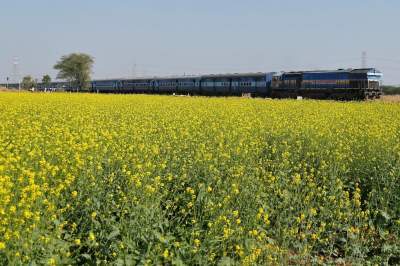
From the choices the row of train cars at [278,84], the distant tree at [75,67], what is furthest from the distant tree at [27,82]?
the row of train cars at [278,84]

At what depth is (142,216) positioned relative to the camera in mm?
4945

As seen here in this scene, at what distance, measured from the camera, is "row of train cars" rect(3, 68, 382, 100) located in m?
41.3

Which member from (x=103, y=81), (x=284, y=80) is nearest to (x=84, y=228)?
(x=284, y=80)

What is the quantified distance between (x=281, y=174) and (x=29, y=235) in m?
4.60

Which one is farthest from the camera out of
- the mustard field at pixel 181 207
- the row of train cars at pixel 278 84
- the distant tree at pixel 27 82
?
the distant tree at pixel 27 82

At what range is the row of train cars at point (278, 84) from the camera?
41312 mm

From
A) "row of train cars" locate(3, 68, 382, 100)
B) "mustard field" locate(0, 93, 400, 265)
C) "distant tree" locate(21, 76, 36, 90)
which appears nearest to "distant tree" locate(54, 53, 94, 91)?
"distant tree" locate(21, 76, 36, 90)

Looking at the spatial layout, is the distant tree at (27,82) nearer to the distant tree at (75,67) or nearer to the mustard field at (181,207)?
the distant tree at (75,67)

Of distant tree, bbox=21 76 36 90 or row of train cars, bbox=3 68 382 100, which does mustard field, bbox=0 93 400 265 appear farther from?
distant tree, bbox=21 76 36 90

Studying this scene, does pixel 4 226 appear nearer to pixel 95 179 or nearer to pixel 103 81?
pixel 95 179

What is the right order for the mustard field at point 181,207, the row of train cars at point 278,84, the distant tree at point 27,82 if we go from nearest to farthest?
the mustard field at point 181,207
the row of train cars at point 278,84
the distant tree at point 27,82

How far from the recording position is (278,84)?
4856 cm

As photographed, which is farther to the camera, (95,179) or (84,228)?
(95,179)

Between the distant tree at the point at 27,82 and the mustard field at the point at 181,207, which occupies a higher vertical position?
the distant tree at the point at 27,82
